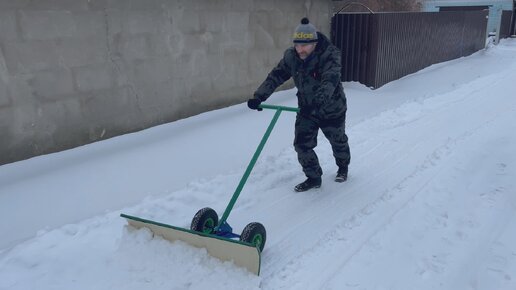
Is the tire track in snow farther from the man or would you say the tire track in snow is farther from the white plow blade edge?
the man

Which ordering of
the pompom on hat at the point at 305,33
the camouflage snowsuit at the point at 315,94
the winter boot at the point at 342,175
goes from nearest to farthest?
the pompom on hat at the point at 305,33, the camouflage snowsuit at the point at 315,94, the winter boot at the point at 342,175

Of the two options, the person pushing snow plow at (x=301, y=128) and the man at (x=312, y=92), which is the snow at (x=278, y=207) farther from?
the man at (x=312, y=92)

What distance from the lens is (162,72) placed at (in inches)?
Answer: 263

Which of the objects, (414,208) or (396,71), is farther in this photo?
(396,71)

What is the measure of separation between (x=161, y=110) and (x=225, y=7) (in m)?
2.12

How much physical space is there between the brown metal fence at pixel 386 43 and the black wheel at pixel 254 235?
24.1 feet

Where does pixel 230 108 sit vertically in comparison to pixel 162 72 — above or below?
below

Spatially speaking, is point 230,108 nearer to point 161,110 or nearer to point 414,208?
point 161,110

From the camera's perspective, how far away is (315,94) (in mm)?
4371

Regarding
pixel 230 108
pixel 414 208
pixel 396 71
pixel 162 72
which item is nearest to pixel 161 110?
pixel 162 72

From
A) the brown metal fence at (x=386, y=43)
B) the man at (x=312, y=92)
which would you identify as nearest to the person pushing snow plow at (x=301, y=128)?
the man at (x=312, y=92)

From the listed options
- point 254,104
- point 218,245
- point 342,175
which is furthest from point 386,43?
point 218,245

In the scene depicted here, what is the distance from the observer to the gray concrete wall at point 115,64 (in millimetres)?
4996

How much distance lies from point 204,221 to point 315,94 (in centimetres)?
158
